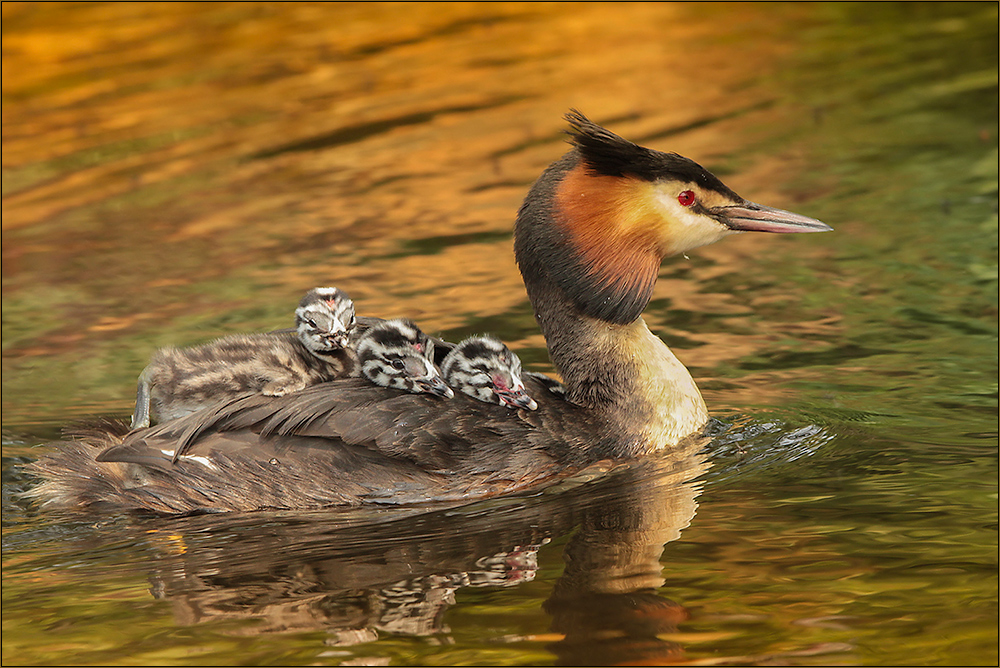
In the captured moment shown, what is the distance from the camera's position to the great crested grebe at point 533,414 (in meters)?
5.72

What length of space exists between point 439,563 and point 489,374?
3.34 ft

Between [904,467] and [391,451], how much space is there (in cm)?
225

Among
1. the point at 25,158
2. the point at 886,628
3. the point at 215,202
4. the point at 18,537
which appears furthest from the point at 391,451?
the point at 25,158

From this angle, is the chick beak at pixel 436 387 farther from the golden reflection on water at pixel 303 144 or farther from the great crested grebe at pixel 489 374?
the golden reflection on water at pixel 303 144

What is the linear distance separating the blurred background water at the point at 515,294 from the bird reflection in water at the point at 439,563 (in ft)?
0.06

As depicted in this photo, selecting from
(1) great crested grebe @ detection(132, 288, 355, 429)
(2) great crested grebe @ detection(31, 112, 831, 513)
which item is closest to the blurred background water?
(2) great crested grebe @ detection(31, 112, 831, 513)

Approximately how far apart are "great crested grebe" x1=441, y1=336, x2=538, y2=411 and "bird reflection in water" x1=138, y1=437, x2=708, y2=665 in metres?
0.44

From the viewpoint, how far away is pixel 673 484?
5926mm

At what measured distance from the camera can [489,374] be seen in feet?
19.2

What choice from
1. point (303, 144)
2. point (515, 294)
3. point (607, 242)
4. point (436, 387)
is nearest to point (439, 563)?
point (436, 387)

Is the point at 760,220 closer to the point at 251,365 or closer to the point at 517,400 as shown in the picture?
the point at 517,400

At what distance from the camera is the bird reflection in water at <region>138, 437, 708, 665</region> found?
455cm

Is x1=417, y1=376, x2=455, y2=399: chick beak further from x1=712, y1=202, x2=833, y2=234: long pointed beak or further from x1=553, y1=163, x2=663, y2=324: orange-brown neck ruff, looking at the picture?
x1=712, y1=202, x2=833, y2=234: long pointed beak

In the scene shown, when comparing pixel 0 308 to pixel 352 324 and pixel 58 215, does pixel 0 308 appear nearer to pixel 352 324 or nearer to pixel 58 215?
pixel 58 215
